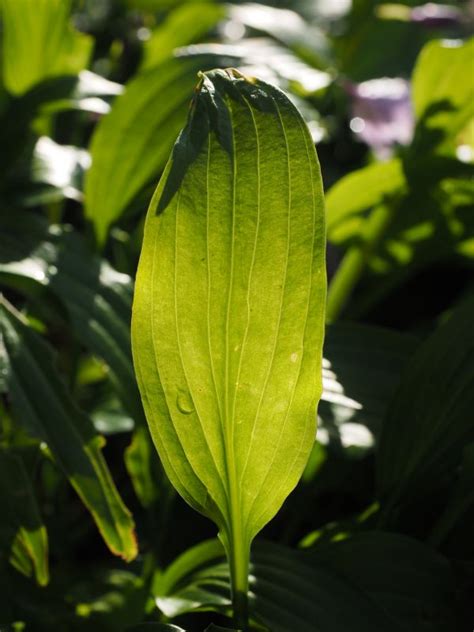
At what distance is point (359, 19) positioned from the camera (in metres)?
1.86

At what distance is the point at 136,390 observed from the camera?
0.86 meters

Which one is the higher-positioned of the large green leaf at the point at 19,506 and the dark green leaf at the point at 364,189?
the dark green leaf at the point at 364,189

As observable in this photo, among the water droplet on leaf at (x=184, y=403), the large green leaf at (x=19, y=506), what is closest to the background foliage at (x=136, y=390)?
the large green leaf at (x=19, y=506)

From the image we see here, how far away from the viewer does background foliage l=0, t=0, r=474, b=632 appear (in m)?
0.77

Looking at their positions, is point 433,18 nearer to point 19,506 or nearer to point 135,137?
point 135,137

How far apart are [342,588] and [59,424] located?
0.95 ft

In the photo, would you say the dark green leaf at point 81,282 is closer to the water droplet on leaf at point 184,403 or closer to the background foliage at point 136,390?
the background foliage at point 136,390

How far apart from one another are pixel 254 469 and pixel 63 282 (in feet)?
1.22

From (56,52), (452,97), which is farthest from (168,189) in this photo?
(56,52)

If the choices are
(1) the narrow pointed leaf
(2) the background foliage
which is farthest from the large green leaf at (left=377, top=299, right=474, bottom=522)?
(1) the narrow pointed leaf

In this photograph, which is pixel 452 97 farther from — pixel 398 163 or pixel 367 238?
pixel 367 238

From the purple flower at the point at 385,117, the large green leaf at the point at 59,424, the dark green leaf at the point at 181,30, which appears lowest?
the large green leaf at the point at 59,424

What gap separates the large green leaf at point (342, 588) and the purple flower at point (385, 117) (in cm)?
88

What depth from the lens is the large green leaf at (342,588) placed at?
71cm
